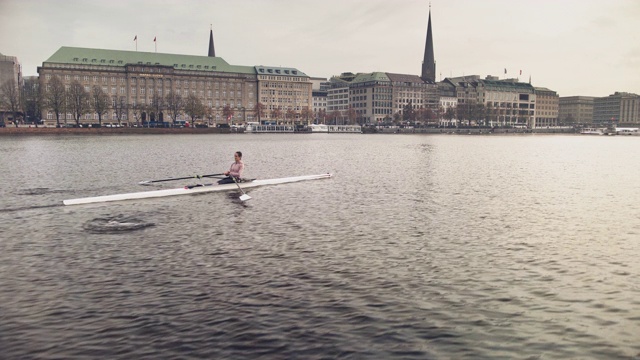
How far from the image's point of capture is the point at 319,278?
1512cm

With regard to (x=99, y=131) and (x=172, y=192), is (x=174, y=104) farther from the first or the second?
(x=172, y=192)

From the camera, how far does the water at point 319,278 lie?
1087 cm

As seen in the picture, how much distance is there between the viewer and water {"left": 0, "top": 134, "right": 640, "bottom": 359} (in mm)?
10867

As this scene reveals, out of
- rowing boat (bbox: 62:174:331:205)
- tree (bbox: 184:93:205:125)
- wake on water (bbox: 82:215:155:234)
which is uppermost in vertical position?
tree (bbox: 184:93:205:125)

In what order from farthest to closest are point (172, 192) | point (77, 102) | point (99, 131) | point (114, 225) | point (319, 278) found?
point (77, 102), point (99, 131), point (172, 192), point (114, 225), point (319, 278)

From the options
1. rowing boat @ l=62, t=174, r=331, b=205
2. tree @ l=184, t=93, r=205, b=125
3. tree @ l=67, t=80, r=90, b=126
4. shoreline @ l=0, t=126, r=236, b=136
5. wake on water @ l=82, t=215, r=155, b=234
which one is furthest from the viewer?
tree @ l=184, t=93, r=205, b=125

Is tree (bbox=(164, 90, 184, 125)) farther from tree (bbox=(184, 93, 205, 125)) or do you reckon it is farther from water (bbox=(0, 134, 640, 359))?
water (bbox=(0, 134, 640, 359))

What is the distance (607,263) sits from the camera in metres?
17.2

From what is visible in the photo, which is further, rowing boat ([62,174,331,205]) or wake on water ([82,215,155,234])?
rowing boat ([62,174,331,205])

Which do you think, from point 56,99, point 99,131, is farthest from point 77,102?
point 99,131

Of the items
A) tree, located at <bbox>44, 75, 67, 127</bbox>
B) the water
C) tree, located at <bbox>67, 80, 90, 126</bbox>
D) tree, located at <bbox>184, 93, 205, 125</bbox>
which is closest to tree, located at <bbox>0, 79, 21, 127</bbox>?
tree, located at <bbox>44, 75, 67, 127</bbox>

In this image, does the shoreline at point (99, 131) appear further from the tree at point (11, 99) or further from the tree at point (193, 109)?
the tree at point (11, 99)

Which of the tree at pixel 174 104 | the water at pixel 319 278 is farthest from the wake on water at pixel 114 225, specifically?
the tree at pixel 174 104

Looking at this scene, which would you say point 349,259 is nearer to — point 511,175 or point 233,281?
point 233,281
